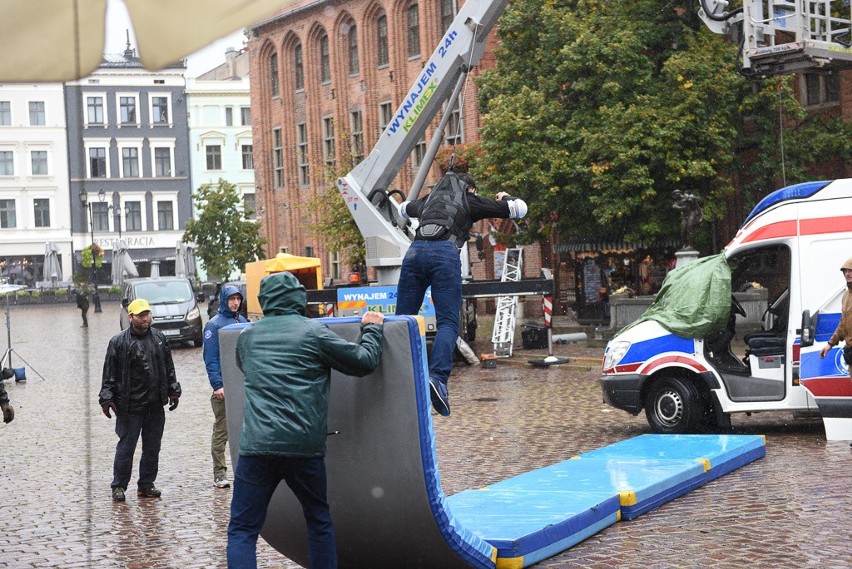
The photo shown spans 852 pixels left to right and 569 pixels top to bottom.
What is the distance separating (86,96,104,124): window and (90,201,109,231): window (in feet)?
1.13

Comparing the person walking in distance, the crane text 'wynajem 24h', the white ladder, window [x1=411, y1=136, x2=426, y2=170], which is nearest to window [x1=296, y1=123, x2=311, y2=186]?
window [x1=411, y1=136, x2=426, y2=170]

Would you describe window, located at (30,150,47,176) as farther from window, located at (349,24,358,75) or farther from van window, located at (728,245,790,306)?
window, located at (349,24,358,75)

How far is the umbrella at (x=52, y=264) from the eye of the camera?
339 centimetres

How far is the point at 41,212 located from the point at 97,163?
26cm

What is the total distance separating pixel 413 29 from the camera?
4828 cm

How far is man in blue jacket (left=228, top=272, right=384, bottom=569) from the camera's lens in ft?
20.9

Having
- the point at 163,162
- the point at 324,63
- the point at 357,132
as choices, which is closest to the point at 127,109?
the point at 163,162

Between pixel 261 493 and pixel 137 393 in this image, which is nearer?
pixel 261 493

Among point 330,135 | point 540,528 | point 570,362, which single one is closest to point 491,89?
point 570,362

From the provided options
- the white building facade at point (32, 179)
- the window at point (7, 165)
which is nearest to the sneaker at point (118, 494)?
the white building facade at point (32, 179)

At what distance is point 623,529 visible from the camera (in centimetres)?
916

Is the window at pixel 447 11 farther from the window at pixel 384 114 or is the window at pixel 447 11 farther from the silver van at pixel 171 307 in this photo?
the silver van at pixel 171 307

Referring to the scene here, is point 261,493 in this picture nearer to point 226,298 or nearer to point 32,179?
point 32,179

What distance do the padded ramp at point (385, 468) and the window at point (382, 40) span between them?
42.4 meters
